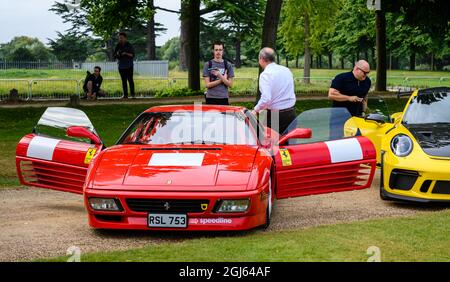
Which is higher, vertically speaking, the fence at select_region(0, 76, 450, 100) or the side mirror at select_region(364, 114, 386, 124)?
the side mirror at select_region(364, 114, 386, 124)

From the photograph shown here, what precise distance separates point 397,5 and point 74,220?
21.8m

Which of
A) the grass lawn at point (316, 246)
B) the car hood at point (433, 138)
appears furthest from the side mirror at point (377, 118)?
the grass lawn at point (316, 246)

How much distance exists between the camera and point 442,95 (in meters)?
10.9

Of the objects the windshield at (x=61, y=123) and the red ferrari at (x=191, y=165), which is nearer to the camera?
the red ferrari at (x=191, y=165)

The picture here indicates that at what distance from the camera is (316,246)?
679 centimetres

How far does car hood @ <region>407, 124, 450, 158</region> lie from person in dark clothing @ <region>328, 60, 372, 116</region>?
1.89 meters

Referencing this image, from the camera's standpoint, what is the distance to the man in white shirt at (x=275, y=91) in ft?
33.3

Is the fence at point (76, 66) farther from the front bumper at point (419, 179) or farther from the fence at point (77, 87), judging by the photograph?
the front bumper at point (419, 179)

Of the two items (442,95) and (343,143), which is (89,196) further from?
(442,95)

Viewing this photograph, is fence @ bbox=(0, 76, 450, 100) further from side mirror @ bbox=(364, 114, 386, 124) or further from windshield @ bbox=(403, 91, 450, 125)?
side mirror @ bbox=(364, 114, 386, 124)

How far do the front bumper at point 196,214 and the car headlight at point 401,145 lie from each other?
8.85 feet

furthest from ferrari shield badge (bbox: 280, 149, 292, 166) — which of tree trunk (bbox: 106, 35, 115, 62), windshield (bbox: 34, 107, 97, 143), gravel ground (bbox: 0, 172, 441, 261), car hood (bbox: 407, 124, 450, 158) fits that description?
tree trunk (bbox: 106, 35, 115, 62)

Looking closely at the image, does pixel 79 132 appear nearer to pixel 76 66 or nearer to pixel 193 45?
pixel 193 45

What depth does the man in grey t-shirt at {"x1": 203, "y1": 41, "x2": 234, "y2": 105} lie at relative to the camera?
41.6 feet
